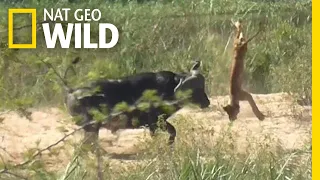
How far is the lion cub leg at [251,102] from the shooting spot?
384 centimetres

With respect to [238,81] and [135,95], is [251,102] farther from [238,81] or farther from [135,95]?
[135,95]

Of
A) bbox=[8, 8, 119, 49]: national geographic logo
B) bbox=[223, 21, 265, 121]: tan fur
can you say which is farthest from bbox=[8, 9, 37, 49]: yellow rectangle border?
bbox=[223, 21, 265, 121]: tan fur

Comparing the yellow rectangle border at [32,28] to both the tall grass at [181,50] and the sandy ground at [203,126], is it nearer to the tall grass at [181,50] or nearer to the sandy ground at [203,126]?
the tall grass at [181,50]

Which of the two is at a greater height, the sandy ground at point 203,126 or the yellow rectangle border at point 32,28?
the yellow rectangle border at point 32,28

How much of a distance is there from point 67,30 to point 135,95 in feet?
1.36

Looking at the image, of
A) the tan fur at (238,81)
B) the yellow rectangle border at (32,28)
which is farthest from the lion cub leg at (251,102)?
the yellow rectangle border at (32,28)

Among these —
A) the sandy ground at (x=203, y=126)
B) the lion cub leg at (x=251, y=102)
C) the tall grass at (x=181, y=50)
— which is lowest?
the sandy ground at (x=203, y=126)

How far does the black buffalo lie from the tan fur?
12 cm

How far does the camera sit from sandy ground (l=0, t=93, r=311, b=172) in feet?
12.6

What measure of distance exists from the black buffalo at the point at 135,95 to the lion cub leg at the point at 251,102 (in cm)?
16

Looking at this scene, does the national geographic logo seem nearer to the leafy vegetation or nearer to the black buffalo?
the leafy vegetation

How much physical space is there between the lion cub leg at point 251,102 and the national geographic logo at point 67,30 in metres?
0.61

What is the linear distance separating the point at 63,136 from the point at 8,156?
26cm

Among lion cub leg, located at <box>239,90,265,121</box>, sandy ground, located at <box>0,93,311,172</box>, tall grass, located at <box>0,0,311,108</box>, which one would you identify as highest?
tall grass, located at <box>0,0,311,108</box>
